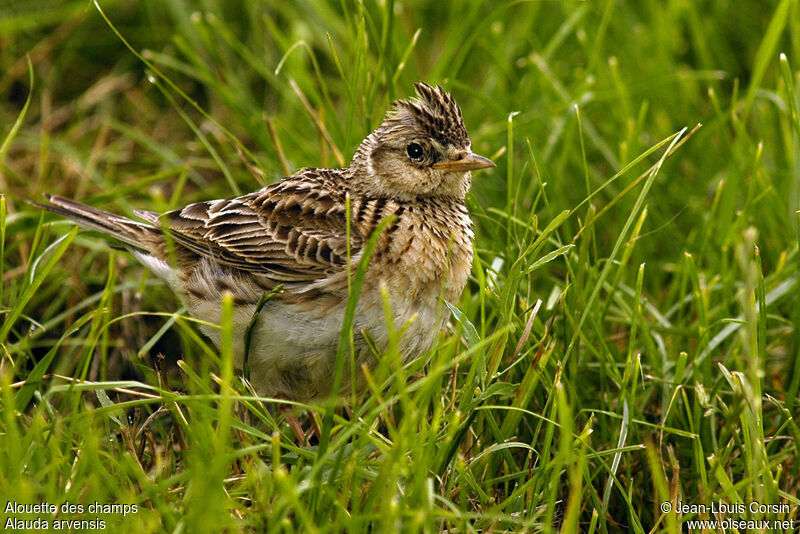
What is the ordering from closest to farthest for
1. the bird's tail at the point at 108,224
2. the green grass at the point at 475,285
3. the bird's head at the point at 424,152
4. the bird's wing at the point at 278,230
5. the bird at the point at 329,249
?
the green grass at the point at 475,285 → the bird at the point at 329,249 → the bird's wing at the point at 278,230 → the bird's head at the point at 424,152 → the bird's tail at the point at 108,224

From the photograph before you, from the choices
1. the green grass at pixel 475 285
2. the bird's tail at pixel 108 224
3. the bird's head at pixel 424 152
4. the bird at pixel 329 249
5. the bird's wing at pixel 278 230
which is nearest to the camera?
the green grass at pixel 475 285

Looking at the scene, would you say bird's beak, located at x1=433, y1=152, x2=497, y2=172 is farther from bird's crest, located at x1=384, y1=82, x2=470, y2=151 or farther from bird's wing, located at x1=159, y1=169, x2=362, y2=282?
bird's wing, located at x1=159, y1=169, x2=362, y2=282

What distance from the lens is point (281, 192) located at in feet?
15.4

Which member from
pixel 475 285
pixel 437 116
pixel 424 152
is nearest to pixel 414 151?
pixel 424 152

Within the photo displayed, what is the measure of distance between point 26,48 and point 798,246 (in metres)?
5.46

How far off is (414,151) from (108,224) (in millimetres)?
1581

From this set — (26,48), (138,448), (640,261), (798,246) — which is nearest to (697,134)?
(640,261)

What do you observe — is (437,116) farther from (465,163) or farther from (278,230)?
(278,230)

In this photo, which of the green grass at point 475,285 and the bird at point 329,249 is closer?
the green grass at point 475,285

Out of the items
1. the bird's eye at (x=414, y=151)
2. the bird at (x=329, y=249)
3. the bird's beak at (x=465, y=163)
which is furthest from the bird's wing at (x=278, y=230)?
the bird's beak at (x=465, y=163)

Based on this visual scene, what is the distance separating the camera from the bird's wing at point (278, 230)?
4.34 metres

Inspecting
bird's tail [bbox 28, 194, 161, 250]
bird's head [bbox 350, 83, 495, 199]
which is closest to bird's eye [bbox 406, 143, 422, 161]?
bird's head [bbox 350, 83, 495, 199]

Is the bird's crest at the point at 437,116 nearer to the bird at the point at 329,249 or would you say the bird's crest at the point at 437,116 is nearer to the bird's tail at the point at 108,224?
the bird at the point at 329,249

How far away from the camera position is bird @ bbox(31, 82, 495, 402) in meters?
4.08
